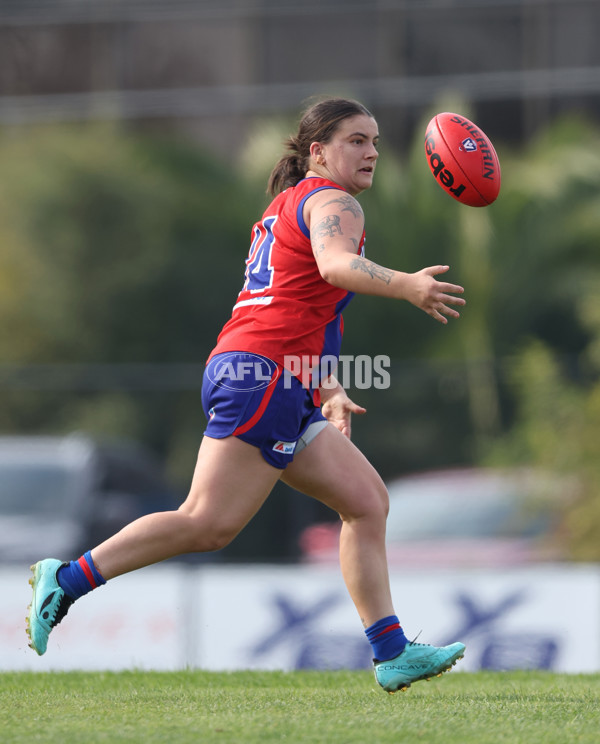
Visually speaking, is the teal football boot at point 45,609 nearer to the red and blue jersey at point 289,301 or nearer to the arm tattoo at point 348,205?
the red and blue jersey at point 289,301

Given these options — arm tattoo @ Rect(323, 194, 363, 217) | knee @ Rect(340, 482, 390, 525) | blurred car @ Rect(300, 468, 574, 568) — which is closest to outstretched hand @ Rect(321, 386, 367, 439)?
knee @ Rect(340, 482, 390, 525)

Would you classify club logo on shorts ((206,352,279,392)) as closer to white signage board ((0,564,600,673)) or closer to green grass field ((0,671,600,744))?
green grass field ((0,671,600,744))

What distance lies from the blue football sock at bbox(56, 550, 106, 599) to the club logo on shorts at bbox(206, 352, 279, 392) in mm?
789

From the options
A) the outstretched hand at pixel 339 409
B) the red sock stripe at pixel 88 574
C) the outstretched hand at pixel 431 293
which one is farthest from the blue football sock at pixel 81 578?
the outstretched hand at pixel 431 293

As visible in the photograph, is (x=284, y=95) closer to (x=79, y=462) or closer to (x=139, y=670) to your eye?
(x=79, y=462)

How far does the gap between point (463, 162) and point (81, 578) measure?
2.17m

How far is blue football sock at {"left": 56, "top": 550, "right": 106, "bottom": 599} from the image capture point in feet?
15.1

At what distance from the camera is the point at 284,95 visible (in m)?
24.6

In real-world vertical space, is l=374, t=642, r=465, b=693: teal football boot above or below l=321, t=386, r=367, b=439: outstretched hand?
below

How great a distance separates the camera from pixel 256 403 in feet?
15.0

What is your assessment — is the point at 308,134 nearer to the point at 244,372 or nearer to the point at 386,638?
the point at 244,372

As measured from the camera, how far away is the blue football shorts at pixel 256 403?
4.58 metres

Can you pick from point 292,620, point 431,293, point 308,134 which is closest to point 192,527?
point 431,293

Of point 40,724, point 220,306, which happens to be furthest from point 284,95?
point 40,724
